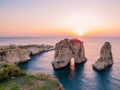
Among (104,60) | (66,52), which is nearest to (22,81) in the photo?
(66,52)

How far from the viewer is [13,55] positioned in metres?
71.0

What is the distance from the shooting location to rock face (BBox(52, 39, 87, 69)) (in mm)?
62316

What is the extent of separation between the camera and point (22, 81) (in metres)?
11.8

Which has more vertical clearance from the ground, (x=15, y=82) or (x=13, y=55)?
(x=15, y=82)

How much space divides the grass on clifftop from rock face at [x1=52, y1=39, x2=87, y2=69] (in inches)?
1880

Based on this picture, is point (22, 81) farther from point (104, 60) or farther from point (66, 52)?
point (104, 60)

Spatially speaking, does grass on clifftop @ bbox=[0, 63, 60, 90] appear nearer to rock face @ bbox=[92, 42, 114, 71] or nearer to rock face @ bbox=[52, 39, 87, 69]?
rock face @ bbox=[92, 42, 114, 71]

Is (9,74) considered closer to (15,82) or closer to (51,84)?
(15,82)

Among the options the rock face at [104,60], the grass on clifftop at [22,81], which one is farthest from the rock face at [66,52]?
the grass on clifftop at [22,81]

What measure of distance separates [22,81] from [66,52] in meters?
53.7

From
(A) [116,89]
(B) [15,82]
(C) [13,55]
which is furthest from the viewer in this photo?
(C) [13,55]

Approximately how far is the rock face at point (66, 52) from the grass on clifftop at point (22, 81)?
4774 cm

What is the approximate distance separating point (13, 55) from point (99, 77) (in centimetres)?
3848

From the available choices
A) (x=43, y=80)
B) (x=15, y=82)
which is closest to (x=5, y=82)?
(x=15, y=82)
